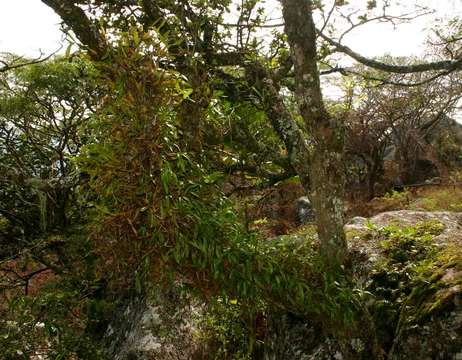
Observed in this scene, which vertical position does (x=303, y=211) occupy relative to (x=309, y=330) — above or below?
below

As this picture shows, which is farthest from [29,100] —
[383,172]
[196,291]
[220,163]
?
[383,172]

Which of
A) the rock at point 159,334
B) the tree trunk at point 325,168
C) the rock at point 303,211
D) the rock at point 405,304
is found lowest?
the rock at point 303,211

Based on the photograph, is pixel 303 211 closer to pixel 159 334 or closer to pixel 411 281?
pixel 159 334

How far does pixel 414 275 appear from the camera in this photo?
3754 millimetres

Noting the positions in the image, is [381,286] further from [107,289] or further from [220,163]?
[107,289]

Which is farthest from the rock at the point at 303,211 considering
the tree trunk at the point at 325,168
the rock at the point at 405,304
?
the tree trunk at the point at 325,168

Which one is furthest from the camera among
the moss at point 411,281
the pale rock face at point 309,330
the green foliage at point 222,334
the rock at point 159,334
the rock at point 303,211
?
the rock at point 303,211

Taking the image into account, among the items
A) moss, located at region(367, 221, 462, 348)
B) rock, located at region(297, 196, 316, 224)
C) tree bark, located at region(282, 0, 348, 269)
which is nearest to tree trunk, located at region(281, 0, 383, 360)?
tree bark, located at region(282, 0, 348, 269)

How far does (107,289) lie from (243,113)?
391cm

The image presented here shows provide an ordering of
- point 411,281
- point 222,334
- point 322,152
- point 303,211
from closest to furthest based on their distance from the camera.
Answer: point 322,152, point 411,281, point 222,334, point 303,211

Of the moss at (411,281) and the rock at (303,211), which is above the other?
the moss at (411,281)

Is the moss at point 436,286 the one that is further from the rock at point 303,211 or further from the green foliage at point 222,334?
the rock at point 303,211

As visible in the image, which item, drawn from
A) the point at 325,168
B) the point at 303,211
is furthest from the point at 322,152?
the point at 303,211

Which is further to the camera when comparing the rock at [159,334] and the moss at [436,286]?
the rock at [159,334]
